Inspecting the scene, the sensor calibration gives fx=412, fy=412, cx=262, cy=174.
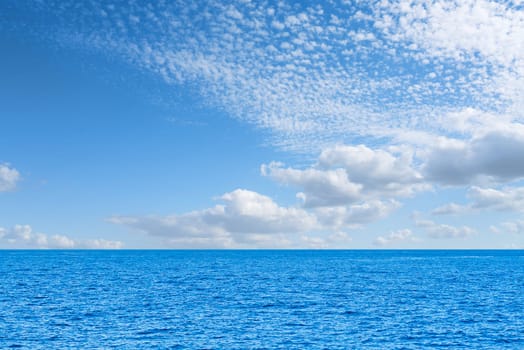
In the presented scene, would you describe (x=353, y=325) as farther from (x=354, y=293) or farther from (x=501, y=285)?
(x=501, y=285)

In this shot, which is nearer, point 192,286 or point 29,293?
point 29,293

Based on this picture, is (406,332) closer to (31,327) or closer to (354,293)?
(354,293)

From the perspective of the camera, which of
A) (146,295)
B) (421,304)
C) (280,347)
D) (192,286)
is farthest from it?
(192,286)

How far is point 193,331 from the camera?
1730 inches

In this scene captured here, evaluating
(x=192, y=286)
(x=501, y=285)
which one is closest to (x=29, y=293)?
(x=192, y=286)

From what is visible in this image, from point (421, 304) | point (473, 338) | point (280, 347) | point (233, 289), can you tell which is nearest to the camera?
point (280, 347)

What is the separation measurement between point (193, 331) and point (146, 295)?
91.3ft

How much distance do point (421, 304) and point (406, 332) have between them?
1812cm


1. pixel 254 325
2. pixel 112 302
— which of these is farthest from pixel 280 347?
pixel 112 302

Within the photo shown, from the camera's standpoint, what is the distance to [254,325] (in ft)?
153

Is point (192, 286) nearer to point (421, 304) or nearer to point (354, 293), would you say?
point (354, 293)

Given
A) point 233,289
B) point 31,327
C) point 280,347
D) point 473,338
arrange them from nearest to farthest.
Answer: point 280,347
point 473,338
point 31,327
point 233,289

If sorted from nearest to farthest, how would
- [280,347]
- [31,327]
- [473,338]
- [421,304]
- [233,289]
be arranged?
[280,347]
[473,338]
[31,327]
[421,304]
[233,289]

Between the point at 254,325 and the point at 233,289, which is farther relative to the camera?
the point at 233,289
